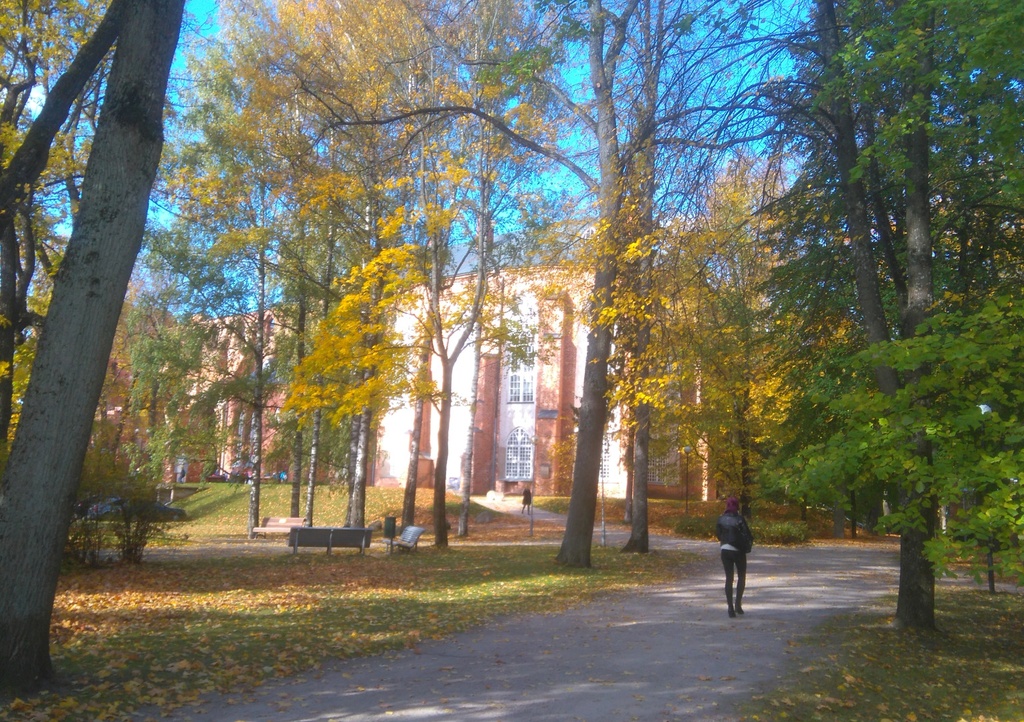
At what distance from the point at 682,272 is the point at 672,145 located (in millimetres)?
2003

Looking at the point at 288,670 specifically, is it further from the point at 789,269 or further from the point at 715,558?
the point at 715,558

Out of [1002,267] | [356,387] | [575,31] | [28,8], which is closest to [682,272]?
[575,31]

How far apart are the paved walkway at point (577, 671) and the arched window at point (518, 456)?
128 ft

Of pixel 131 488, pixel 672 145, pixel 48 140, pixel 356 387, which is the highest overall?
pixel 672 145

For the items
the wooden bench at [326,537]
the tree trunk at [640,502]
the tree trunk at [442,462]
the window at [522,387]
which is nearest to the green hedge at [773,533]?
the tree trunk at [640,502]

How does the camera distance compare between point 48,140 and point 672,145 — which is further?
point 672,145

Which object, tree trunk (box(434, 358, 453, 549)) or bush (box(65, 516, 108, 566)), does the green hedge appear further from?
bush (box(65, 516, 108, 566))

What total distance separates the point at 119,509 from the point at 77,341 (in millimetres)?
8873

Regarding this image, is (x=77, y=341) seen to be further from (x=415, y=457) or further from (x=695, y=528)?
(x=695, y=528)

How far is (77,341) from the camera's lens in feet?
20.9

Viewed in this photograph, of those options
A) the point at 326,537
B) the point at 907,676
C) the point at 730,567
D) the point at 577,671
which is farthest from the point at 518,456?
the point at 577,671

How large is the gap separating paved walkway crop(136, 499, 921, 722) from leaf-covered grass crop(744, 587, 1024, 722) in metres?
0.33

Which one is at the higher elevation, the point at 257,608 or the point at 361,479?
the point at 361,479

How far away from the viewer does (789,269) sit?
14023 millimetres
